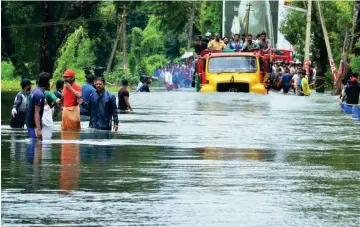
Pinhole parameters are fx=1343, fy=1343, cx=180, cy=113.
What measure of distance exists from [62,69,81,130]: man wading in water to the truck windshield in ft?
76.4

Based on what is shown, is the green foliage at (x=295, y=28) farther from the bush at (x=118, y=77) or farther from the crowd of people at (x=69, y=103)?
the crowd of people at (x=69, y=103)

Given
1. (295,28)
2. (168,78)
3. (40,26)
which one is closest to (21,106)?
(295,28)

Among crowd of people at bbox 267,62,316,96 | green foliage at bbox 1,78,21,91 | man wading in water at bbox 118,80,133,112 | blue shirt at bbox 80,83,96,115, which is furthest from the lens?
green foliage at bbox 1,78,21,91

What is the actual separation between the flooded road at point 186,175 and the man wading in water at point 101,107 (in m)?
0.27

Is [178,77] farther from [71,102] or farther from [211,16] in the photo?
[71,102]

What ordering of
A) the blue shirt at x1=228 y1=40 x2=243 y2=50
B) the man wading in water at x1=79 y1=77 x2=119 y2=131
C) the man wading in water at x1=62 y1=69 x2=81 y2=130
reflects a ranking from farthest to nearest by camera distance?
1. the blue shirt at x1=228 y1=40 x2=243 y2=50
2. the man wading in water at x1=62 y1=69 x2=81 y2=130
3. the man wading in water at x1=79 y1=77 x2=119 y2=131

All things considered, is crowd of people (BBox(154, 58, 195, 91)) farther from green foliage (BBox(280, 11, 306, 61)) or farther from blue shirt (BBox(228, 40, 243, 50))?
blue shirt (BBox(228, 40, 243, 50))

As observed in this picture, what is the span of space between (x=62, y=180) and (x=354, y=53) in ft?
160

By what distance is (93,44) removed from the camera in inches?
3743

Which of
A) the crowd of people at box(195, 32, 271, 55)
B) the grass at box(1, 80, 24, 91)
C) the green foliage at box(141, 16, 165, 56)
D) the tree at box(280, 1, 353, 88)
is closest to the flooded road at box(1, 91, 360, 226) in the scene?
the crowd of people at box(195, 32, 271, 55)

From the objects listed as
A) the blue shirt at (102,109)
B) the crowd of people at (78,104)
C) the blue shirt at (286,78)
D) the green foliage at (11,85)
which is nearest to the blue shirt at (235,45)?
the blue shirt at (286,78)

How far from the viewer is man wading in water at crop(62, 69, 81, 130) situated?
25.9 m

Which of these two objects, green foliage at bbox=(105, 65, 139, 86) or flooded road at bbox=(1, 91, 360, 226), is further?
green foliage at bbox=(105, 65, 139, 86)

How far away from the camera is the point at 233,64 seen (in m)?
49.9
